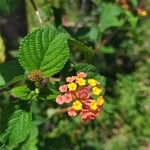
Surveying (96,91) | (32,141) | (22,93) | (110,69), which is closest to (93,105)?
(96,91)

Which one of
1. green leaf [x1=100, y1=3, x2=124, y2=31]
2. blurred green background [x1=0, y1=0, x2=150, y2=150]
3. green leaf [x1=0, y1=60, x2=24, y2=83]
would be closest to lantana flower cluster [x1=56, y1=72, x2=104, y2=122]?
green leaf [x1=0, y1=60, x2=24, y2=83]

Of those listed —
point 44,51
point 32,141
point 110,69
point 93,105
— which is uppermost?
point 44,51

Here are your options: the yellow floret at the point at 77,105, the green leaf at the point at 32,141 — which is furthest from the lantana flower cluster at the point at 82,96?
the green leaf at the point at 32,141

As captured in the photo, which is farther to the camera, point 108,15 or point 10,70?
point 108,15

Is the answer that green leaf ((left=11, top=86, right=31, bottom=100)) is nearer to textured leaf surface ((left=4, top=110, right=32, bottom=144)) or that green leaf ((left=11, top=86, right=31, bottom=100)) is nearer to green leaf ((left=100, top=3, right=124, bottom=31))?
textured leaf surface ((left=4, top=110, right=32, bottom=144))

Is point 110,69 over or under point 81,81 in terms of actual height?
under

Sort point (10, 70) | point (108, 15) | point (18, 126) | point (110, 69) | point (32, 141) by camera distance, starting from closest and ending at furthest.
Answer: point (18, 126) → point (10, 70) → point (32, 141) → point (108, 15) → point (110, 69)

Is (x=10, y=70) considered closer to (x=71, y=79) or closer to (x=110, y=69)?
(x=71, y=79)
